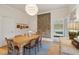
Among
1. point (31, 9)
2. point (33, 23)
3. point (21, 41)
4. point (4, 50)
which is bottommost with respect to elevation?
point (4, 50)

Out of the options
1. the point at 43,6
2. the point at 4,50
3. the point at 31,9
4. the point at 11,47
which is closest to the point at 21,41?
the point at 11,47

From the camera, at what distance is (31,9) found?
2244mm

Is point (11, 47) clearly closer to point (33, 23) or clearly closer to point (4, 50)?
point (4, 50)

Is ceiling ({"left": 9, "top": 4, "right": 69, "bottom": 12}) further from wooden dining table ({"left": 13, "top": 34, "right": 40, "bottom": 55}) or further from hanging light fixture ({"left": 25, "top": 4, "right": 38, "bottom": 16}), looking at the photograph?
wooden dining table ({"left": 13, "top": 34, "right": 40, "bottom": 55})

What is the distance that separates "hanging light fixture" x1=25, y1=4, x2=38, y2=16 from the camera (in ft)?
7.27

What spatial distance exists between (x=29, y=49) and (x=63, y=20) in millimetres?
717

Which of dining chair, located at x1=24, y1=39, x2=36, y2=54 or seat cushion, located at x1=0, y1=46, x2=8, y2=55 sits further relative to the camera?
dining chair, located at x1=24, y1=39, x2=36, y2=54

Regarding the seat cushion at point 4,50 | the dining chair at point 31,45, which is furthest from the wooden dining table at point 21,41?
the seat cushion at point 4,50

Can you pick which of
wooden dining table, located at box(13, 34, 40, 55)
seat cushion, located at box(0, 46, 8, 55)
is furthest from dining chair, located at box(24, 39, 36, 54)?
seat cushion, located at box(0, 46, 8, 55)

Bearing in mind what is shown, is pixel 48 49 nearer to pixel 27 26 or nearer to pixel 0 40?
pixel 27 26

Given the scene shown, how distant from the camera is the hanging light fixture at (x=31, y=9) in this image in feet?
7.27

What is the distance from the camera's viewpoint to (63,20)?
7.50 feet
